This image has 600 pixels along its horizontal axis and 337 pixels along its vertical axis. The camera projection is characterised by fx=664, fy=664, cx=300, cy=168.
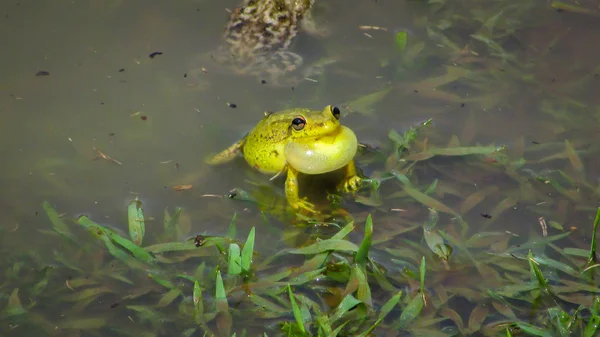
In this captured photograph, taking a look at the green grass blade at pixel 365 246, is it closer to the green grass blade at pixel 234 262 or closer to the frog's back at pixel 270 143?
the green grass blade at pixel 234 262

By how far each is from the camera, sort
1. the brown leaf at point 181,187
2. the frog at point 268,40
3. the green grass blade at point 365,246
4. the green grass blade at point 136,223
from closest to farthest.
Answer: the green grass blade at point 365,246 < the green grass blade at point 136,223 < the brown leaf at point 181,187 < the frog at point 268,40

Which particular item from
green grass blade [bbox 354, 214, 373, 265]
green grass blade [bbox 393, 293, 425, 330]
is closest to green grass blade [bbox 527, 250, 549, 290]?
green grass blade [bbox 393, 293, 425, 330]

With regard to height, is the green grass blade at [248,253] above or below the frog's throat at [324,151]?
below

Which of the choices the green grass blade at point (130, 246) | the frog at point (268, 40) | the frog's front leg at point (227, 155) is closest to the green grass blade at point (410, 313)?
the green grass blade at point (130, 246)

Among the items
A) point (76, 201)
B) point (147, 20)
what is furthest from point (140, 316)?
point (147, 20)

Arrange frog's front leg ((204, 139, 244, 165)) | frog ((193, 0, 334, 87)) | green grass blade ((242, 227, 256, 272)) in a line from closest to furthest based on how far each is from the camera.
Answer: green grass blade ((242, 227, 256, 272)) < frog's front leg ((204, 139, 244, 165)) < frog ((193, 0, 334, 87))

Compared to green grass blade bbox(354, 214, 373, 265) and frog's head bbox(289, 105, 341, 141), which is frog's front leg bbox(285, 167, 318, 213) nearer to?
frog's head bbox(289, 105, 341, 141)
